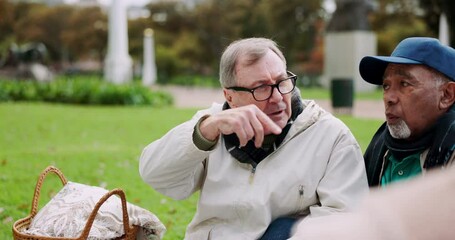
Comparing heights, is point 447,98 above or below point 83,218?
above

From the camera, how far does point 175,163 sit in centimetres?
260

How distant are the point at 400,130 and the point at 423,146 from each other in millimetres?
124

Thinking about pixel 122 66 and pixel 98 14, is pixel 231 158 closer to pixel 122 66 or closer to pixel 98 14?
pixel 122 66

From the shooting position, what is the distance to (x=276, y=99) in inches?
105

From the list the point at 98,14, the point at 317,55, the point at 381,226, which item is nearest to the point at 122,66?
the point at 317,55

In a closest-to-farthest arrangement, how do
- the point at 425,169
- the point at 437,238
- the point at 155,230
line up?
the point at 437,238 < the point at 425,169 < the point at 155,230

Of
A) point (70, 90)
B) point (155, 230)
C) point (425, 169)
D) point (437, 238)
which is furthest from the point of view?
point (70, 90)

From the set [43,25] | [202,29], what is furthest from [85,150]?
[43,25]

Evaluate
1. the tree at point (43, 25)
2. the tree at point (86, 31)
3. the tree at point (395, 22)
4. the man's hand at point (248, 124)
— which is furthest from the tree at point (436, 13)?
the tree at point (43, 25)

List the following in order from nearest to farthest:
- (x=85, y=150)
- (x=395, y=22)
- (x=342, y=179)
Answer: (x=342, y=179) < (x=85, y=150) < (x=395, y=22)

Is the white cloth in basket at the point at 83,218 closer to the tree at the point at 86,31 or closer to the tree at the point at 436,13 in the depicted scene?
the tree at the point at 436,13

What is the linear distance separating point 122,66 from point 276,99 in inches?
824

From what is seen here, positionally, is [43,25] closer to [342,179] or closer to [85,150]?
[85,150]

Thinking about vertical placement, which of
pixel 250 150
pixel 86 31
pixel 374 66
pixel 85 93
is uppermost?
pixel 374 66
